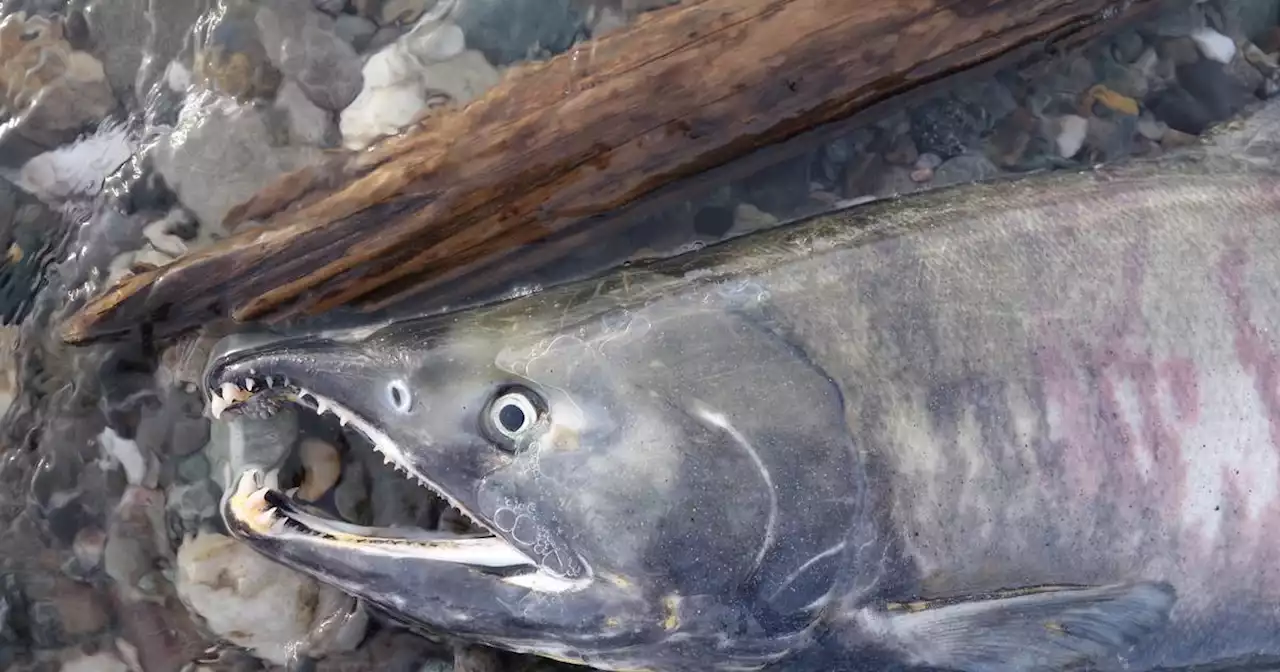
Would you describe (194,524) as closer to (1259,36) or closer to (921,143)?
(921,143)

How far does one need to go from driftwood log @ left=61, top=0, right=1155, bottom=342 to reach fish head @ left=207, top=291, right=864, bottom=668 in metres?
0.44

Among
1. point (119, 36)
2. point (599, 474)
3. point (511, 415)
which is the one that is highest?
point (119, 36)

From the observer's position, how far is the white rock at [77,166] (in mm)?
3092

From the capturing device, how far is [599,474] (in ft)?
6.72

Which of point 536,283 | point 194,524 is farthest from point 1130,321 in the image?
point 194,524

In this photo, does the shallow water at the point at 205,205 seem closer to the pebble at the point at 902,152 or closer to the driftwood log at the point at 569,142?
the pebble at the point at 902,152

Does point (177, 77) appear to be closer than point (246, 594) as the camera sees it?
No

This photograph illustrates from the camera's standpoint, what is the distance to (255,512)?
2256 millimetres

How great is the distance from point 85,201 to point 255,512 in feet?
4.78

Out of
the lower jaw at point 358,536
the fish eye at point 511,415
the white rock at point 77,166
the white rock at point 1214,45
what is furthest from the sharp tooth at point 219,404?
the white rock at point 1214,45

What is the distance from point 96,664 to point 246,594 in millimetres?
574

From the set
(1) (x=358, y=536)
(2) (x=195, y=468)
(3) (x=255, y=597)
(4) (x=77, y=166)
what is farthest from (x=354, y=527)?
(4) (x=77, y=166)

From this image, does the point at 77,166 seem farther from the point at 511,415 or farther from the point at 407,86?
the point at 511,415

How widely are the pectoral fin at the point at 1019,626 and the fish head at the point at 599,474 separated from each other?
0.23m
